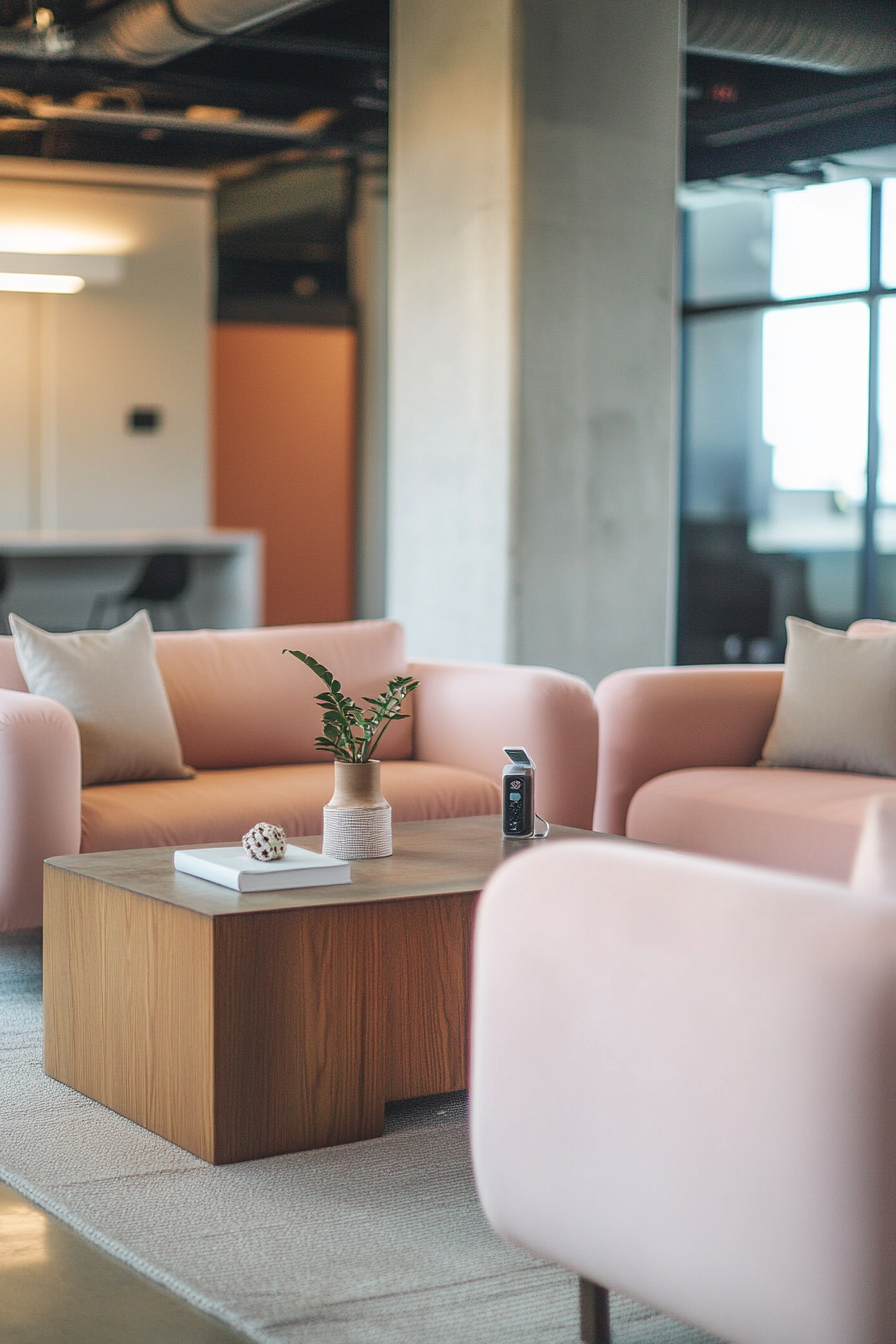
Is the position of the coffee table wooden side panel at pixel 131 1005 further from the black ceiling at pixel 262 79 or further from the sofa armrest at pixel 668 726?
the black ceiling at pixel 262 79

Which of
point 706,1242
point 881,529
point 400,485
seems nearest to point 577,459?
point 400,485

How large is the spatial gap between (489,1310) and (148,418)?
9559mm

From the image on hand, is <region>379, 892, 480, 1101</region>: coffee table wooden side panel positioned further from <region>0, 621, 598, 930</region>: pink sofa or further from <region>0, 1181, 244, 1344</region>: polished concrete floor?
<region>0, 621, 598, 930</region>: pink sofa

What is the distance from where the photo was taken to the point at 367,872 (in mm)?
3191

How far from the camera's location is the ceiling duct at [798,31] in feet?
23.6

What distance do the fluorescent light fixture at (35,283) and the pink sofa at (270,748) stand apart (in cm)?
664

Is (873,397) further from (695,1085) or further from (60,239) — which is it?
(695,1085)

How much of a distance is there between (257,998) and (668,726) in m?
2.05

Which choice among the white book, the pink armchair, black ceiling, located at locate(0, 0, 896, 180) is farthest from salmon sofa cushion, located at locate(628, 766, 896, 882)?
black ceiling, located at locate(0, 0, 896, 180)

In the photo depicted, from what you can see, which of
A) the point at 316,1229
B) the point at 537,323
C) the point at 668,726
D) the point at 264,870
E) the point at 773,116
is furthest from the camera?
the point at 773,116

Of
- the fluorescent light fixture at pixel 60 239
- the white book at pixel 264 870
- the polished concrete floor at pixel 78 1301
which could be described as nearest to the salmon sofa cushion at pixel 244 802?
the white book at pixel 264 870

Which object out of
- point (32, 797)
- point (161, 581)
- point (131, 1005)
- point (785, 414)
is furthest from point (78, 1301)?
point (785, 414)

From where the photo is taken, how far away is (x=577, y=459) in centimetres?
655

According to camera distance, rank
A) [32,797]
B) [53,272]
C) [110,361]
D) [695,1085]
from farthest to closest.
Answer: [110,361], [53,272], [32,797], [695,1085]
